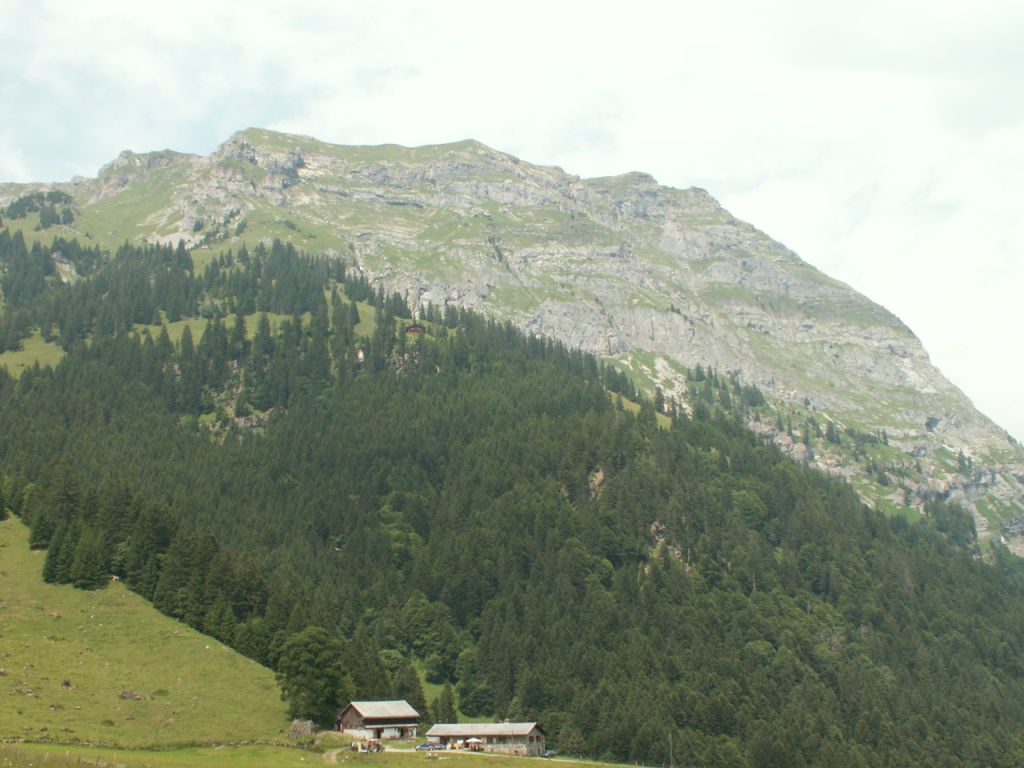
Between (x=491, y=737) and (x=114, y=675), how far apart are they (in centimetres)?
3931

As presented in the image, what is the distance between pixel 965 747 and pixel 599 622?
2357 inches

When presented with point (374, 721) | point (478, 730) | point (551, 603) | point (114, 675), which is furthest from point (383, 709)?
point (551, 603)

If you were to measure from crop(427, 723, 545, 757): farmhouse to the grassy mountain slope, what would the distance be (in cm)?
1730

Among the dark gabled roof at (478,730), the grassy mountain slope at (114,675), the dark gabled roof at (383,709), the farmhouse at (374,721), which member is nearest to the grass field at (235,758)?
the grassy mountain slope at (114,675)

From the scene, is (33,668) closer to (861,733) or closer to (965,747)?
(861,733)

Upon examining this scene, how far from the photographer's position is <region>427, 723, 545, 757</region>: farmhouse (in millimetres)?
101125

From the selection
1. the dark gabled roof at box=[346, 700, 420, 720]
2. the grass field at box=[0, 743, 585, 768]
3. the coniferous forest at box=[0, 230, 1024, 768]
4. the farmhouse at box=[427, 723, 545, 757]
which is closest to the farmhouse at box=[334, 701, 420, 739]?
the dark gabled roof at box=[346, 700, 420, 720]

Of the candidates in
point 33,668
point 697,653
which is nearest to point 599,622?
point 697,653

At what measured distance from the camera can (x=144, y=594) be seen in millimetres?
117875

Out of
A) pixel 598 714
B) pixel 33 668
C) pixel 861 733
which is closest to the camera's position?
pixel 33 668

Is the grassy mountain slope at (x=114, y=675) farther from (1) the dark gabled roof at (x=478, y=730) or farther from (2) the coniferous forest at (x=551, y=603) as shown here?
(1) the dark gabled roof at (x=478, y=730)

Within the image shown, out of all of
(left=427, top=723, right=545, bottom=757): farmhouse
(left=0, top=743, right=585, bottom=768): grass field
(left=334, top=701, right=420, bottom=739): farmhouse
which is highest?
(left=0, top=743, right=585, bottom=768): grass field

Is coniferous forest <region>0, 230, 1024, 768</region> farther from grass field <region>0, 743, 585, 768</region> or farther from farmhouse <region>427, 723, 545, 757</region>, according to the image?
grass field <region>0, 743, 585, 768</region>

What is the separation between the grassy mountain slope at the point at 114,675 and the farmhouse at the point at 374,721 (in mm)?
6860
